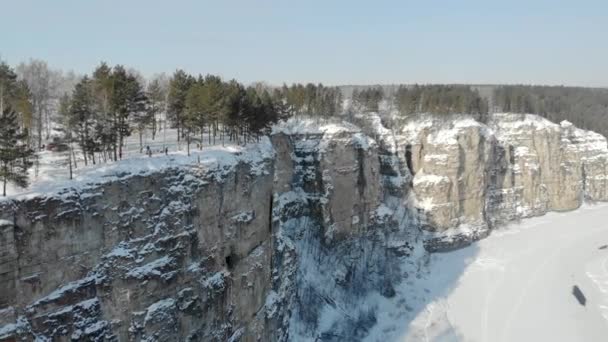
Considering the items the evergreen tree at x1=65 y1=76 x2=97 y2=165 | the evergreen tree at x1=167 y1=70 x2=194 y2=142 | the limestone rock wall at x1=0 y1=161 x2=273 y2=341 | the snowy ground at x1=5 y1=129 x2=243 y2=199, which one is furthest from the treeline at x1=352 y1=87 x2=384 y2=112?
the evergreen tree at x1=65 y1=76 x2=97 y2=165

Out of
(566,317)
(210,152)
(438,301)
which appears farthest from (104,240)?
(566,317)

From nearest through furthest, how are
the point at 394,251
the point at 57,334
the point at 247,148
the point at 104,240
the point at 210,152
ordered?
1. the point at 57,334
2. the point at 104,240
3. the point at 210,152
4. the point at 247,148
5. the point at 394,251

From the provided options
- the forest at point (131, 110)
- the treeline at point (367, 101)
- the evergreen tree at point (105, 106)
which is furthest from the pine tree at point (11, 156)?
the treeline at point (367, 101)

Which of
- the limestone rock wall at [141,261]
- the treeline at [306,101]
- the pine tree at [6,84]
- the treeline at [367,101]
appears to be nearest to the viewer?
the limestone rock wall at [141,261]

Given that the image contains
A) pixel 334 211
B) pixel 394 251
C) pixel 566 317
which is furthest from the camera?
pixel 394 251

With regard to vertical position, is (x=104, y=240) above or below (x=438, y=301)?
above

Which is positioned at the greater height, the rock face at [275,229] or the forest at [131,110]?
the forest at [131,110]

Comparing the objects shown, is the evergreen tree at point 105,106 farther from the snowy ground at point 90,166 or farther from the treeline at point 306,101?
the treeline at point 306,101

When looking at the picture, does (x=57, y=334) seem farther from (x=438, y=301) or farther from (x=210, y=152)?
(x=438, y=301)
